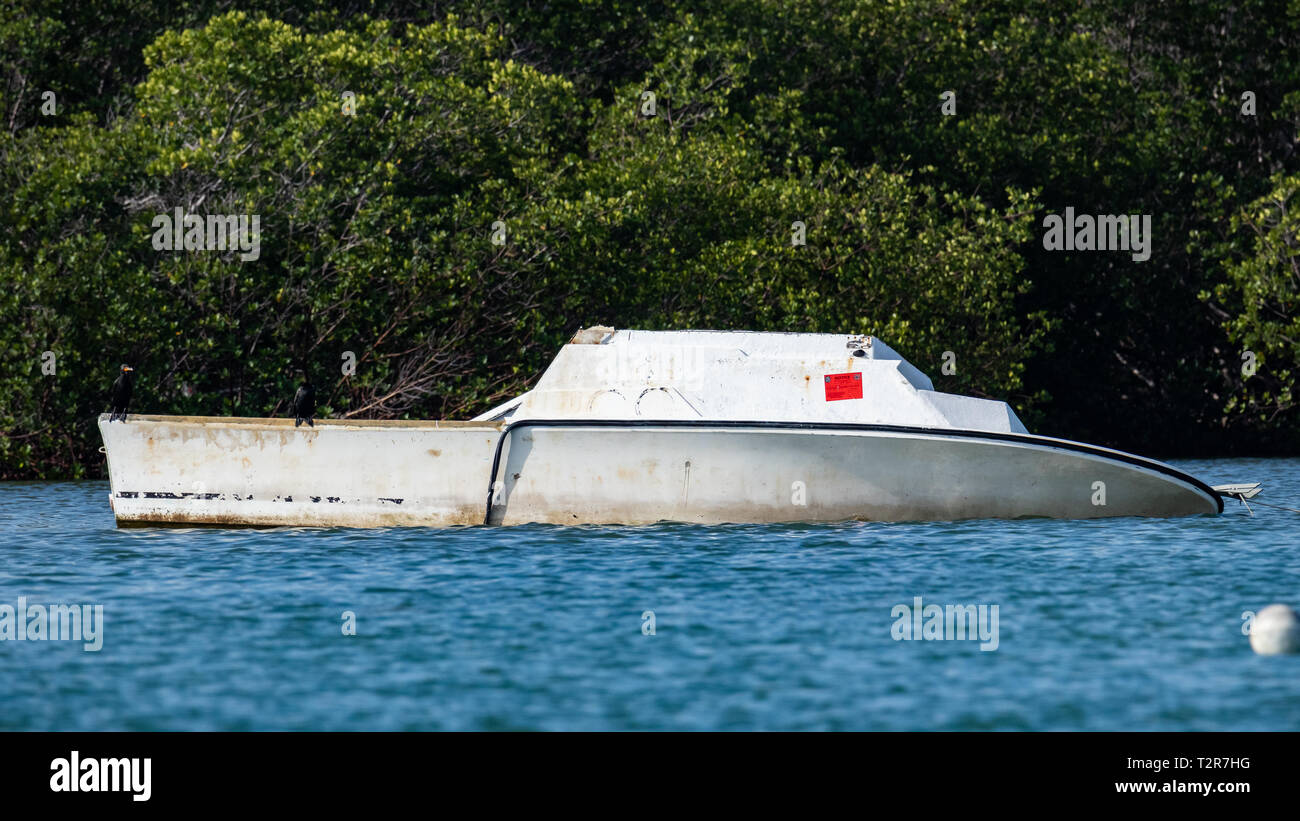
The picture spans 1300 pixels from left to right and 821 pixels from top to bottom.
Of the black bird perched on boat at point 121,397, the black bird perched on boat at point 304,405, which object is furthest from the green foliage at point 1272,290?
the black bird perched on boat at point 121,397

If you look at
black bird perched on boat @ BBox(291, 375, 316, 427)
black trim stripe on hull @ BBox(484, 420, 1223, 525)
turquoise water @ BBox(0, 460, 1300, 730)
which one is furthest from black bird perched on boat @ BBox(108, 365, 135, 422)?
black trim stripe on hull @ BBox(484, 420, 1223, 525)

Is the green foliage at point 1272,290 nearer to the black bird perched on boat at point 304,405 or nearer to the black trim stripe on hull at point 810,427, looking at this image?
the black trim stripe on hull at point 810,427

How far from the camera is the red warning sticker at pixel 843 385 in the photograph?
17.8m

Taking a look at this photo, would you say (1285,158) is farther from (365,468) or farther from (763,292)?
(365,468)

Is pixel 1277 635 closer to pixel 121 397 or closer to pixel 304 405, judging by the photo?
pixel 304 405

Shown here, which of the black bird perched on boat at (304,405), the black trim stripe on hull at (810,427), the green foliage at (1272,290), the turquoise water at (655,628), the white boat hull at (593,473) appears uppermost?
the green foliage at (1272,290)

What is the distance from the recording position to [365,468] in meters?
18.0

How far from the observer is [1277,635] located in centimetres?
1120

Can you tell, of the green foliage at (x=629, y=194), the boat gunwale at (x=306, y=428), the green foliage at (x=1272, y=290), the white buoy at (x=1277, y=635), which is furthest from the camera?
the green foliage at (x=1272, y=290)

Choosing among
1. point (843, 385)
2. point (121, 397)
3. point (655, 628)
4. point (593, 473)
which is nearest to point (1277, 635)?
point (655, 628)

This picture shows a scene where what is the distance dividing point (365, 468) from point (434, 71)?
1487 cm

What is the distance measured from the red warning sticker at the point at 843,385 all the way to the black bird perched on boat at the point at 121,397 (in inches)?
305

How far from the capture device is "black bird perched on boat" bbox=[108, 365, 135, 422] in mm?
18031

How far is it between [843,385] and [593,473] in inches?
115
